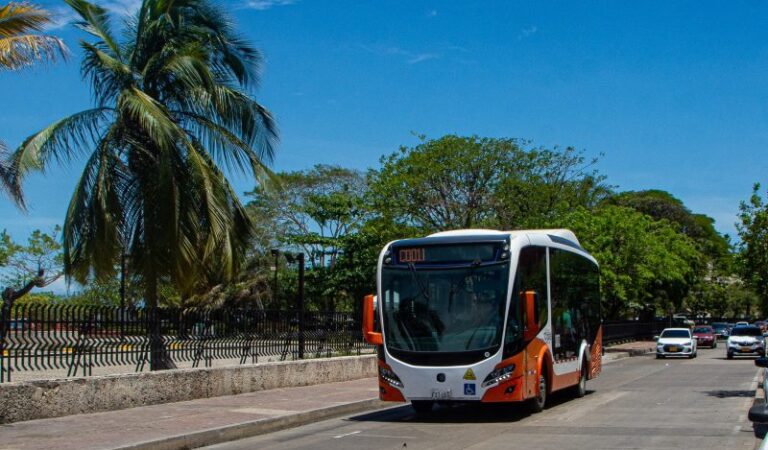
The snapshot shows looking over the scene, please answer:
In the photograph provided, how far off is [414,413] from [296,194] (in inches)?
1877

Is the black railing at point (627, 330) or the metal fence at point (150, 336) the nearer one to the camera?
the metal fence at point (150, 336)

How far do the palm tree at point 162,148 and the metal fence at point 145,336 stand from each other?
5.31ft

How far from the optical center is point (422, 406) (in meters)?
16.4

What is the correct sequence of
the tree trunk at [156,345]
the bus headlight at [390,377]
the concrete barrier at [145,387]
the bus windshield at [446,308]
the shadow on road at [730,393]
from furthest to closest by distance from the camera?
the shadow on road at [730,393] → the tree trunk at [156,345] → the bus headlight at [390,377] → the bus windshield at [446,308] → the concrete barrier at [145,387]

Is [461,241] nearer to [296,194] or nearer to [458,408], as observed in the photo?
[458,408]

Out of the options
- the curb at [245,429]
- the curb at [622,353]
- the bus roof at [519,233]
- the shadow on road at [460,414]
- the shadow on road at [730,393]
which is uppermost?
the bus roof at [519,233]

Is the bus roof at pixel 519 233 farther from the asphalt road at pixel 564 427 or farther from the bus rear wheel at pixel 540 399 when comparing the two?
the asphalt road at pixel 564 427

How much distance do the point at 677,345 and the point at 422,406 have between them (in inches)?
1099

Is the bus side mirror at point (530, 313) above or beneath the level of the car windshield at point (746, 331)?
above

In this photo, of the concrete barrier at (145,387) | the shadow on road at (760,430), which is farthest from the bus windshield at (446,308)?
the concrete barrier at (145,387)

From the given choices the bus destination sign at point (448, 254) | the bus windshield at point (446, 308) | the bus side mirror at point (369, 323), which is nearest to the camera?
the bus windshield at point (446, 308)

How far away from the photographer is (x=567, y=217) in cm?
4356

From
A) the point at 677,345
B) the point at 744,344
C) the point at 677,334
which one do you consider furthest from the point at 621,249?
the point at 744,344

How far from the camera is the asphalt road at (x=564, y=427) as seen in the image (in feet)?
40.1
